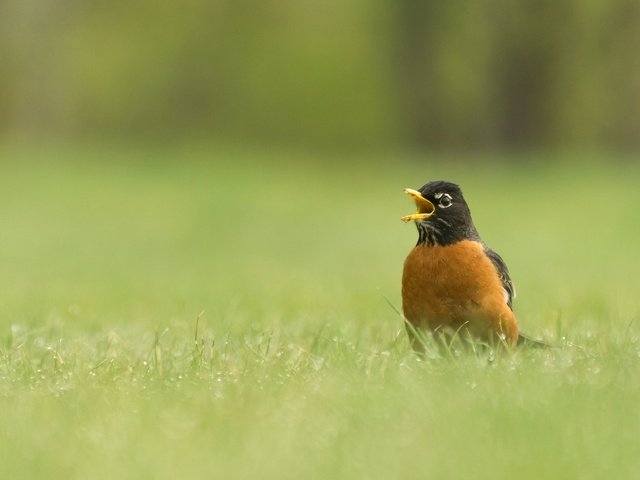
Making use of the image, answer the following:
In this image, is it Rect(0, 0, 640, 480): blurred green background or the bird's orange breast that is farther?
the bird's orange breast

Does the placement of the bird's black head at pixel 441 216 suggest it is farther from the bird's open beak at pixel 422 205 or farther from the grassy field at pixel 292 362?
the grassy field at pixel 292 362

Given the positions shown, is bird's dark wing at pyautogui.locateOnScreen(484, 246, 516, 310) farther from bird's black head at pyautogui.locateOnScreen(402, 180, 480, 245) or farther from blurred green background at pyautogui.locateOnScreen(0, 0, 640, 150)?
blurred green background at pyautogui.locateOnScreen(0, 0, 640, 150)

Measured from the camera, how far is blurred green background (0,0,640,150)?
112 feet

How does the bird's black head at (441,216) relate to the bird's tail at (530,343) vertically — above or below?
above

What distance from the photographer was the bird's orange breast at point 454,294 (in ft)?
19.9

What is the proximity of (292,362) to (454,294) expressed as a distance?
31.5 inches

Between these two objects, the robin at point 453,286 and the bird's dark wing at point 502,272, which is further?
the bird's dark wing at point 502,272

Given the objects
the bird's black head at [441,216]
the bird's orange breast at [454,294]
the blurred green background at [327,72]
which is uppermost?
the bird's black head at [441,216]

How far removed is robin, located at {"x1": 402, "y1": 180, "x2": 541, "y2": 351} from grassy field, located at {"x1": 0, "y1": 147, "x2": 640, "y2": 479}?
0.73ft

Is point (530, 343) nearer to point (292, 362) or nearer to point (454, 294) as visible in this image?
point (454, 294)

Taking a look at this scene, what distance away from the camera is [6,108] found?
52.8 meters

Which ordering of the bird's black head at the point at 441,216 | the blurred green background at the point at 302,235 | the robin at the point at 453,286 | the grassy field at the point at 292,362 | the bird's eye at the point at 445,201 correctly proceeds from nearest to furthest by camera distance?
the grassy field at the point at 292,362, the blurred green background at the point at 302,235, the robin at the point at 453,286, the bird's black head at the point at 441,216, the bird's eye at the point at 445,201

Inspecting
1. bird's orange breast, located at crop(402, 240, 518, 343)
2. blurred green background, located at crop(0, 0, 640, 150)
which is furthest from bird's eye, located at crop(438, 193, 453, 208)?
blurred green background, located at crop(0, 0, 640, 150)

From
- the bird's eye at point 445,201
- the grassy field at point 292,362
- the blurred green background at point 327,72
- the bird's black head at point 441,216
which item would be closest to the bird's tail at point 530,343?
the grassy field at point 292,362
